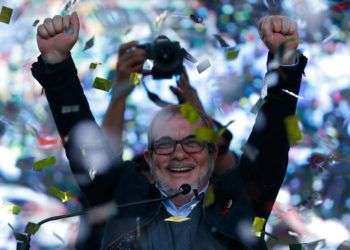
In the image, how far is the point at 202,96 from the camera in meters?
2.86

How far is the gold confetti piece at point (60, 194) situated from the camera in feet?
9.04

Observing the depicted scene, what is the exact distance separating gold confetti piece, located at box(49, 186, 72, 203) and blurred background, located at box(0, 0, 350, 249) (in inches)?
0.9

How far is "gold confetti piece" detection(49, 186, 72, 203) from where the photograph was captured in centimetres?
275

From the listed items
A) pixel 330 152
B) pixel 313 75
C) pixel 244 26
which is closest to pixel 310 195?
pixel 330 152

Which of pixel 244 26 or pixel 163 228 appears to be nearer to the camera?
pixel 163 228

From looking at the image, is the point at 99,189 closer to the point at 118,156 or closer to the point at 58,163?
the point at 118,156

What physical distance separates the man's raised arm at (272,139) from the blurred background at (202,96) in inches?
13.8

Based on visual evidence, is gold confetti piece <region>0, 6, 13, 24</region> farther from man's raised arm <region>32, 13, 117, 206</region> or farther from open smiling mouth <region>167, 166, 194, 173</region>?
open smiling mouth <region>167, 166, 194, 173</region>

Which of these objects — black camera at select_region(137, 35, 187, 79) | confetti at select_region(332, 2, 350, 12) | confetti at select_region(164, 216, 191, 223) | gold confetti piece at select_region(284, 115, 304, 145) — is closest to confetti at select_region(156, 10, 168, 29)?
black camera at select_region(137, 35, 187, 79)

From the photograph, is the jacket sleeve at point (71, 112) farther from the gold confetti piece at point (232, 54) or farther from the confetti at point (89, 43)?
the gold confetti piece at point (232, 54)

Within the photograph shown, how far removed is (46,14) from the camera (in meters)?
2.87

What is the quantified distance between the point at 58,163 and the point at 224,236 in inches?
29.6

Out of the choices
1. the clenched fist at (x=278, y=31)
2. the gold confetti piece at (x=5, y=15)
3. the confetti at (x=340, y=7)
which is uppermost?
the clenched fist at (x=278, y=31)

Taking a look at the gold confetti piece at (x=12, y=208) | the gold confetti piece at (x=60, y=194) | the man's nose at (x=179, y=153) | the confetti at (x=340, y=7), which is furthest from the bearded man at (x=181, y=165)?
the confetti at (x=340, y=7)
